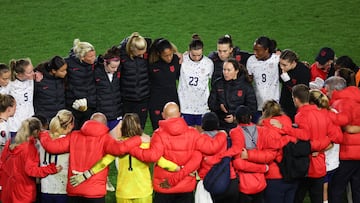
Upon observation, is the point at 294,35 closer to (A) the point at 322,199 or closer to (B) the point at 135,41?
(B) the point at 135,41

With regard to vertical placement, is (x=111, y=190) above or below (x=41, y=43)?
below

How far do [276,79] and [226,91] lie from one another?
3.68 feet

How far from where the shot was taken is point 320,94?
8.12m

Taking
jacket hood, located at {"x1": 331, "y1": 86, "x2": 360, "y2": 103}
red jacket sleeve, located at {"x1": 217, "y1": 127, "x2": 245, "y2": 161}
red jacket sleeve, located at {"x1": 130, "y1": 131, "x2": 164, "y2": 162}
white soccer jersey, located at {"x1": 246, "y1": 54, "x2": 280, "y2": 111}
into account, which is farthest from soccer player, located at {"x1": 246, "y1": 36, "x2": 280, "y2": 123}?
red jacket sleeve, located at {"x1": 130, "y1": 131, "x2": 164, "y2": 162}

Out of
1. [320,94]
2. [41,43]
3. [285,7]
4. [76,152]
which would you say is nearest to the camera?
[76,152]

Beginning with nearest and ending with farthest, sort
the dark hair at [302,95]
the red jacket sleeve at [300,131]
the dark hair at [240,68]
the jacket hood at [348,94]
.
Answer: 1. the red jacket sleeve at [300,131]
2. the dark hair at [302,95]
3. the jacket hood at [348,94]
4. the dark hair at [240,68]

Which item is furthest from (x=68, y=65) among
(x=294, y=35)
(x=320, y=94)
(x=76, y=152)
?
(x=294, y=35)

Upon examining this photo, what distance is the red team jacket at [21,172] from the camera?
7.60 metres

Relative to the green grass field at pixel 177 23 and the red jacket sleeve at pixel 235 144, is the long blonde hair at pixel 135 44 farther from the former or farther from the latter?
the green grass field at pixel 177 23

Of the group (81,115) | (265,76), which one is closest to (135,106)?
(81,115)

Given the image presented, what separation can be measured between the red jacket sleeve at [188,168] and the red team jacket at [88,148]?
526 millimetres

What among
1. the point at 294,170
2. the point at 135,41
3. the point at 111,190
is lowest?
the point at 111,190

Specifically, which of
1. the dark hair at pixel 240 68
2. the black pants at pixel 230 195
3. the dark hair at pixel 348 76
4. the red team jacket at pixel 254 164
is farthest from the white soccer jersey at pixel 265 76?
the black pants at pixel 230 195

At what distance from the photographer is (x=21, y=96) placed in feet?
31.0
